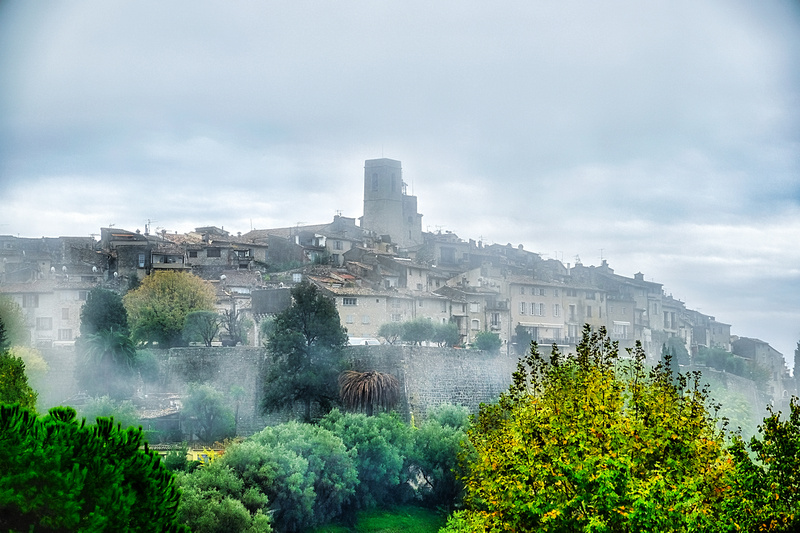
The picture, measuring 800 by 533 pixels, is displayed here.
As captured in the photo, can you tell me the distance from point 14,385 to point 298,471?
4.30m

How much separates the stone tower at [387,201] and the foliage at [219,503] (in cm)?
2106

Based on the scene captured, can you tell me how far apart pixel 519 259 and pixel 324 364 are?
9956 mm

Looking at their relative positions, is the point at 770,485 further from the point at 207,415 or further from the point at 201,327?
the point at 201,327

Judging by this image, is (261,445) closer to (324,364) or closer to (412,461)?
(412,461)

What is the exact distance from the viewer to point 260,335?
19.6 meters

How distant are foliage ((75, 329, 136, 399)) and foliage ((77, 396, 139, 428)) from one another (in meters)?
0.90

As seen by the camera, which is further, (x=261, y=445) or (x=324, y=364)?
(x=324, y=364)

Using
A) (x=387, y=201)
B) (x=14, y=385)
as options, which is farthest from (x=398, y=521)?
(x=387, y=201)

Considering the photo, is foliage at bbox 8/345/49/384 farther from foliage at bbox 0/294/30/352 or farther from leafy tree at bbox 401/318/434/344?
leafy tree at bbox 401/318/434/344

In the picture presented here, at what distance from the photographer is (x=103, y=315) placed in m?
18.6

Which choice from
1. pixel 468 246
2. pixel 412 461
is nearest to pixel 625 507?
pixel 412 461

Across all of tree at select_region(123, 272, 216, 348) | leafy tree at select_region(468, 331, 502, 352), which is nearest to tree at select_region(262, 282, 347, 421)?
tree at select_region(123, 272, 216, 348)

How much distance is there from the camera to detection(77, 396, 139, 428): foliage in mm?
14688

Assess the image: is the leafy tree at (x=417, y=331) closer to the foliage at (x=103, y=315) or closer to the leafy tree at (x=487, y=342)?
the leafy tree at (x=487, y=342)
